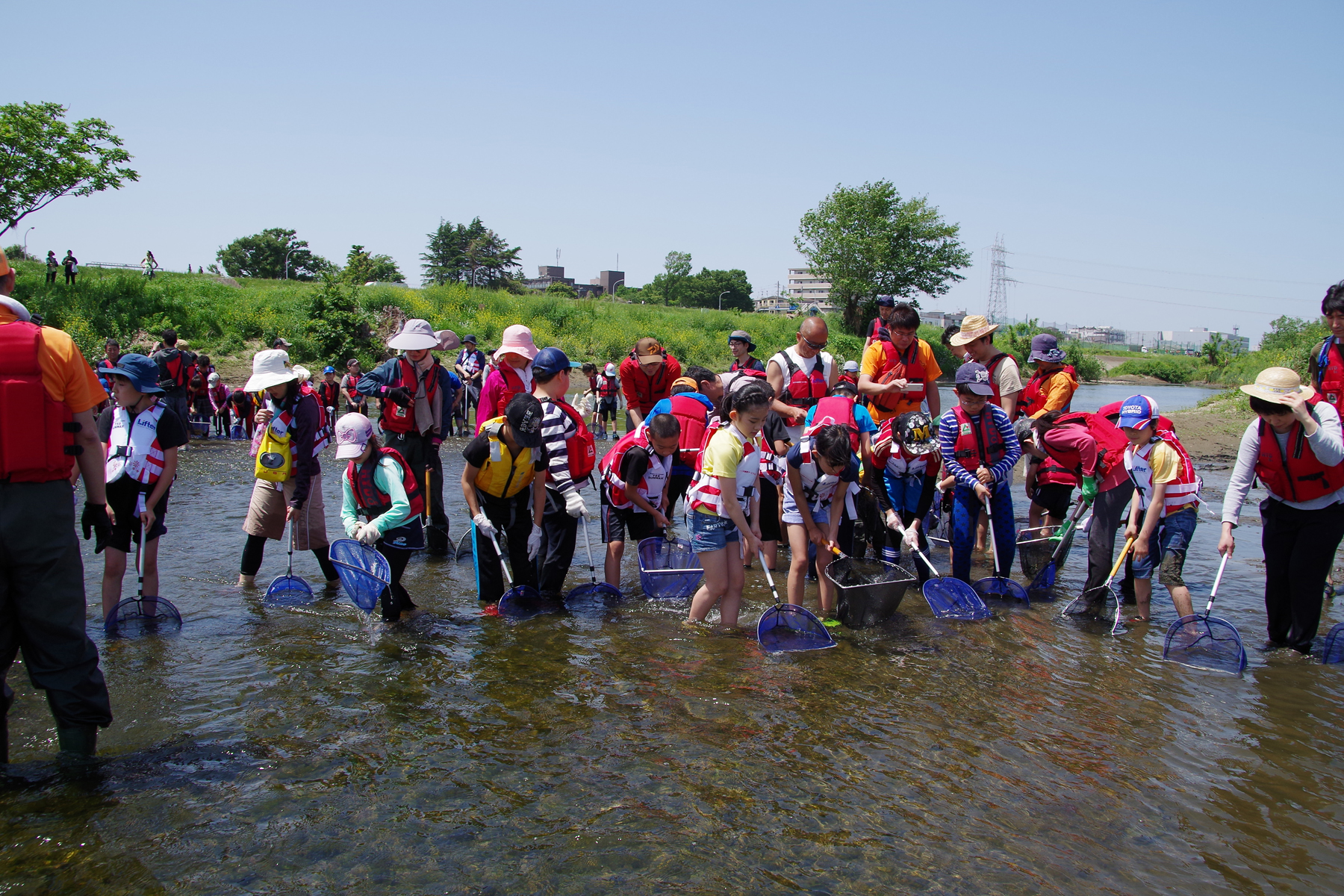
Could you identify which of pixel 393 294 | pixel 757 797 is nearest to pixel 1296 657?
pixel 757 797

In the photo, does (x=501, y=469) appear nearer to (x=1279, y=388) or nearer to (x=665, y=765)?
(x=665, y=765)

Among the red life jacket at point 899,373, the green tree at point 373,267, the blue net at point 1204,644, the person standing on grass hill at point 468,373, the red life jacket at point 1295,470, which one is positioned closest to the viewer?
the red life jacket at point 1295,470

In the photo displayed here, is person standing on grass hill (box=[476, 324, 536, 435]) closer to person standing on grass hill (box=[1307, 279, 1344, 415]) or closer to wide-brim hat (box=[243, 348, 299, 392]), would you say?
wide-brim hat (box=[243, 348, 299, 392])

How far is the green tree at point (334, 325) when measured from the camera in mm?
26344

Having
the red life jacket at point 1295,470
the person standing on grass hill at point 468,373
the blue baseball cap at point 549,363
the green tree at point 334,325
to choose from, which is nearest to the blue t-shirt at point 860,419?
the blue baseball cap at point 549,363

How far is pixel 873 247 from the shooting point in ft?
194

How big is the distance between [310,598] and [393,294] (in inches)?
1160

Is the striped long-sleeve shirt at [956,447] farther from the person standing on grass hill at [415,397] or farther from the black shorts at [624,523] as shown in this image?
the person standing on grass hill at [415,397]

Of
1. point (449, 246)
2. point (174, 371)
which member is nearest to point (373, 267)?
point (449, 246)

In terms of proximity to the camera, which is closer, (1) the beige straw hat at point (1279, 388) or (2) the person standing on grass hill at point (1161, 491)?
(1) the beige straw hat at point (1279, 388)

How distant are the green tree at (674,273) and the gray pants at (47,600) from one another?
11493 centimetres

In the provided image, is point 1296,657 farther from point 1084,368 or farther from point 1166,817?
point 1084,368

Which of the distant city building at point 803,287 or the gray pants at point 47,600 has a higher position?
the distant city building at point 803,287

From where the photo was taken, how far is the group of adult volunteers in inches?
136
